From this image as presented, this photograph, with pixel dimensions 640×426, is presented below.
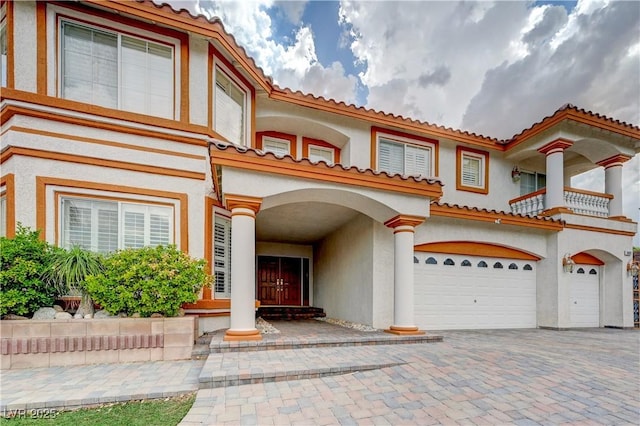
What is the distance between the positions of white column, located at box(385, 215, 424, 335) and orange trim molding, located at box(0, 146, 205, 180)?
490 centimetres

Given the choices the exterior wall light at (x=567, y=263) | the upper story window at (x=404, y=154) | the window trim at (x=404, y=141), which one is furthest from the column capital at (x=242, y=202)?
the exterior wall light at (x=567, y=263)

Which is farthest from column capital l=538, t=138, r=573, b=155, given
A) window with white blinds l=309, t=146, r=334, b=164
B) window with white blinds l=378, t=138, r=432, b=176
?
window with white blinds l=309, t=146, r=334, b=164

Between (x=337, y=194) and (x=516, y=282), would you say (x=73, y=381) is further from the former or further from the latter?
(x=516, y=282)

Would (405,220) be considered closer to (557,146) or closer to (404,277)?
(404,277)

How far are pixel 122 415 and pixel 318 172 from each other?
186 inches

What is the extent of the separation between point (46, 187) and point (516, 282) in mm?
12926

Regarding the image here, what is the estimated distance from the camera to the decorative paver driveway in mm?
3299

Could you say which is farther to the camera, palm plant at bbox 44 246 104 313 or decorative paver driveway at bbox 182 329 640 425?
palm plant at bbox 44 246 104 313

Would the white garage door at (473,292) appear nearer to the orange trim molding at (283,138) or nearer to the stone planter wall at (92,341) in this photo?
the orange trim molding at (283,138)

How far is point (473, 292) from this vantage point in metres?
9.29

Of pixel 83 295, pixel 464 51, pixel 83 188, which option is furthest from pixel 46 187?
pixel 464 51

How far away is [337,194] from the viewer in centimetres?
658

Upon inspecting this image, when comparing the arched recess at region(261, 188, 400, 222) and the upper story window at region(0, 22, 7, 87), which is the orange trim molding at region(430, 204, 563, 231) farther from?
the upper story window at region(0, 22, 7, 87)

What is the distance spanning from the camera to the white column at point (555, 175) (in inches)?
395
